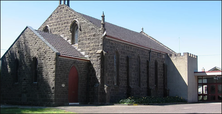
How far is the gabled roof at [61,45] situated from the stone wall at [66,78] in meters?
0.70

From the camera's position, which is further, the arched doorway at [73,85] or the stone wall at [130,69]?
the stone wall at [130,69]

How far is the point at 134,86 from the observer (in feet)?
95.9

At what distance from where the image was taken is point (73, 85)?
24.4m

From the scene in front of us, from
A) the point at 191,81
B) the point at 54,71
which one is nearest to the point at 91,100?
the point at 54,71

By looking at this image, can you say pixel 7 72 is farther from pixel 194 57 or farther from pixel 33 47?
pixel 194 57

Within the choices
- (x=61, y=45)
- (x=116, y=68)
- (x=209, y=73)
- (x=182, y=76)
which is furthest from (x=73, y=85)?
(x=209, y=73)

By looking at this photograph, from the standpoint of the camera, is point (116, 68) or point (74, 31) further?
point (74, 31)

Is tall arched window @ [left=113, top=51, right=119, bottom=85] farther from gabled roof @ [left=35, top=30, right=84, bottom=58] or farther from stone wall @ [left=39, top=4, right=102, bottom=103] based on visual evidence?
gabled roof @ [left=35, top=30, right=84, bottom=58]

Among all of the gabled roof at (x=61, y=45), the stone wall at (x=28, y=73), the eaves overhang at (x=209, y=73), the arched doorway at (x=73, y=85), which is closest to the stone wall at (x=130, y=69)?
the arched doorway at (x=73, y=85)

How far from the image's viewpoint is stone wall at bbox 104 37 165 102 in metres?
25.9

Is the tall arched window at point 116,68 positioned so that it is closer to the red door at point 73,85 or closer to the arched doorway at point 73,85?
the arched doorway at point 73,85

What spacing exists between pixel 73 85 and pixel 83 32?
17.4 feet

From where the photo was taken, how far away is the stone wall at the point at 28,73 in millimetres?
22672

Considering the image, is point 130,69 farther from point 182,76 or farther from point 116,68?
point 182,76
